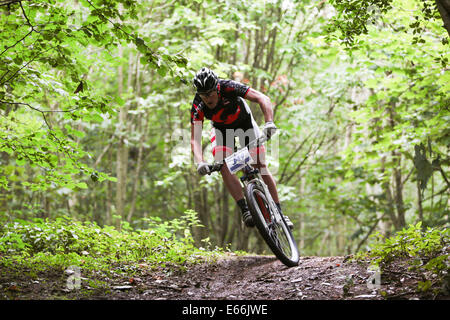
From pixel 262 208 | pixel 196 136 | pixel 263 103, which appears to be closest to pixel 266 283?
pixel 262 208

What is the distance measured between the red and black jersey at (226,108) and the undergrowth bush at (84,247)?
1.75m

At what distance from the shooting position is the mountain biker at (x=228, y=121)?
14.3 ft

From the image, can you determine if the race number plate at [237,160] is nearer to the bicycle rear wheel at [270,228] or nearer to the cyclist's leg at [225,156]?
the cyclist's leg at [225,156]

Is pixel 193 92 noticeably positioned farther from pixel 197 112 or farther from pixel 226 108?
pixel 197 112

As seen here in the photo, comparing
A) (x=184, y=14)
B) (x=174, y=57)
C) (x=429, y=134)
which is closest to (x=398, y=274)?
(x=174, y=57)

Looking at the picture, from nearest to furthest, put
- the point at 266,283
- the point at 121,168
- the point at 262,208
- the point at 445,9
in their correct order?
the point at 445,9
the point at 266,283
the point at 262,208
the point at 121,168

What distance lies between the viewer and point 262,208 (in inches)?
183

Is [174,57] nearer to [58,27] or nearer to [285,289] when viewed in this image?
[58,27]

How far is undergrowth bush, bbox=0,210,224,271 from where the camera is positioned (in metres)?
4.14

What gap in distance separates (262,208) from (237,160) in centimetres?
68

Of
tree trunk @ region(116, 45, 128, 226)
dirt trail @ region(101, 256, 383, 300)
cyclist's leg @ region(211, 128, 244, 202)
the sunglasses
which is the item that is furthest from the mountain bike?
tree trunk @ region(116, 45, 128, 226)

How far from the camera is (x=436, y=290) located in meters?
2.61

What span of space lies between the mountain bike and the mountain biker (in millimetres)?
104

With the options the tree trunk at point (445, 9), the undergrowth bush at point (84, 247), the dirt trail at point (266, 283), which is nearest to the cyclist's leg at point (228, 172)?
the dirt trail at point (266, 283)
